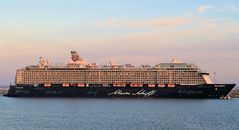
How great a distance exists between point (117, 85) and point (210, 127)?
50.1 metres

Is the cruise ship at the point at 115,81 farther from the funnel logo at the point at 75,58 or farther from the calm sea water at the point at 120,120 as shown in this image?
the calm sea water at the point at 120,120

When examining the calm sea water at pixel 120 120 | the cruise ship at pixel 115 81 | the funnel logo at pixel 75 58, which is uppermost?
the funnel logo at pixel 75 58

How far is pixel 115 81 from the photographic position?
318ft

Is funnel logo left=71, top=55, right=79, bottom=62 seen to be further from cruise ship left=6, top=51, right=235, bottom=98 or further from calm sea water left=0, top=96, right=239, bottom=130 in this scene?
calm sea water left=0, top=96, right=239, bottom=130

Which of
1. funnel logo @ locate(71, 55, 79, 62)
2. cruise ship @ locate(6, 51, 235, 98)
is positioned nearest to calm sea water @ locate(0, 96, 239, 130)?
cruise ship @ locate(6, 51, 235, 98)

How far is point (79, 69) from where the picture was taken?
329ft

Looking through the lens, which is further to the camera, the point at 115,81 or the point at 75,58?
the point at 75,58

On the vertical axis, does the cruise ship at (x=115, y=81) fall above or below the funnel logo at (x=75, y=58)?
below

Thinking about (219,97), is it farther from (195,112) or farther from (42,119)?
(42,119)

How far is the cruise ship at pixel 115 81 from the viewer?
301 ft

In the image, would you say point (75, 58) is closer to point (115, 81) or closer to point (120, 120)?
point (115, 81)

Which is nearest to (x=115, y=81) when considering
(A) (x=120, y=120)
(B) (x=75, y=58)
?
(B) (x=75, y=58)

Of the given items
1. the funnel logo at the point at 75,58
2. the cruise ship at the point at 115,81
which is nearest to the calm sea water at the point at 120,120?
the cruise ship at the point at 115,81

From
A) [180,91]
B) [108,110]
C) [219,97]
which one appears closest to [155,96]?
[180,91]
